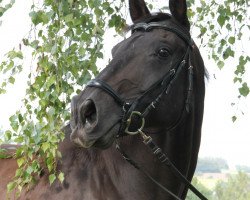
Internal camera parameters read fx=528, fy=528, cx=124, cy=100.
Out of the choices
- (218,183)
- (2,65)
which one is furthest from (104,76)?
(218,183)

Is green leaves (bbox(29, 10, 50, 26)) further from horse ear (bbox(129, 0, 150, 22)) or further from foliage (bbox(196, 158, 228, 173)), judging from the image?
foliage (bbox(196, 158, 228, 173))

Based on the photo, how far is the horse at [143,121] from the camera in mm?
3471

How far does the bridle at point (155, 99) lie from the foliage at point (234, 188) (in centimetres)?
4129

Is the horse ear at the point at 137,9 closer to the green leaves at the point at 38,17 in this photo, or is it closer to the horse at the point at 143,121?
the horse at the point at 143,121

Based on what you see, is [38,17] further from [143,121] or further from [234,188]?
[234,188]

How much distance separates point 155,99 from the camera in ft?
11.8

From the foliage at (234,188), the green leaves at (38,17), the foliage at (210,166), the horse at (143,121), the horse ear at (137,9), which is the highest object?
the green leaves at (38,17)

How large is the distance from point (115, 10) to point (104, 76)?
132cm

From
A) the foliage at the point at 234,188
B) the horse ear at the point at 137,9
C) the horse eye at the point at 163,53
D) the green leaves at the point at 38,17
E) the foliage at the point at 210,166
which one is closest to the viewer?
the horse eye at the point at 163,53

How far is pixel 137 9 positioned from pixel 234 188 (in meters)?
43.5

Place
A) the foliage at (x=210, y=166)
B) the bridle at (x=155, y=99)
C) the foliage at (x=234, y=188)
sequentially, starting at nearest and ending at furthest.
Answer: the bridle at (x=155, y=99)
the foliage at (x=210, y=166)
the foliage at (x=234, y=188)

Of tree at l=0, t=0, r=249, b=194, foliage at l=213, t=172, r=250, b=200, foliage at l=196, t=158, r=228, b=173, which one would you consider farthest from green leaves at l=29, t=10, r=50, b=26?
foliage at l=213, t=172, r=250, b=200

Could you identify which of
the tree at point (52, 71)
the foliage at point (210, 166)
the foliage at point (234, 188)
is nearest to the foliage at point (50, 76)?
the tree at point (52, 71)

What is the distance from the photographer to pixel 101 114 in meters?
3.31
